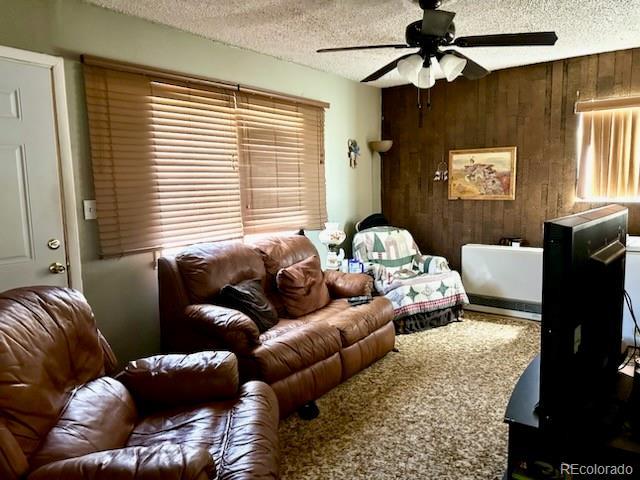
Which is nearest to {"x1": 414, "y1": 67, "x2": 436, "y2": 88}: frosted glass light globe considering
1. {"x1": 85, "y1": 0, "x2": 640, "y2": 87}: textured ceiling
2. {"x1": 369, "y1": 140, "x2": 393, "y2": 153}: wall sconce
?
{"x1": 85, "y1": 0, "x2": 640, "y2": 87}: textured ceiling

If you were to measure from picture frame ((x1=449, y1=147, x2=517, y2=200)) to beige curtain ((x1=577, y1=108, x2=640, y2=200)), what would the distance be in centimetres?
63

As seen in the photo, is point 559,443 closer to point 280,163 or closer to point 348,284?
point 348,284

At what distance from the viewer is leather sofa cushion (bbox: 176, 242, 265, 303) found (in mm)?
2881

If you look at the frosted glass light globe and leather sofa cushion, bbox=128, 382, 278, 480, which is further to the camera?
the frosted glass light globe

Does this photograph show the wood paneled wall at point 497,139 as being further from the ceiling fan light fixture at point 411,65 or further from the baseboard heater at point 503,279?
the ceiling fan light fixture at point 411,65

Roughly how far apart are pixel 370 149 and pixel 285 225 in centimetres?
173

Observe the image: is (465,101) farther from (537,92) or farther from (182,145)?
(182,145)

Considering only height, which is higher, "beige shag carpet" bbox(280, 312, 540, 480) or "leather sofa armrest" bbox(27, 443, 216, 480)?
"leather sofa armrest" bbox(27, 443, 216, 480)

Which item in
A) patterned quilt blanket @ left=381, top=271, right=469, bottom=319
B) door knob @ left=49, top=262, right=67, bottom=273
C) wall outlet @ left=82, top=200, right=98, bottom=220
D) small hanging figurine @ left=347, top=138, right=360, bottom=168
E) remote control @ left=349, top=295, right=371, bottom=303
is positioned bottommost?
patterned quilt blanket @ left=381, top=271, right=469, bottom=319

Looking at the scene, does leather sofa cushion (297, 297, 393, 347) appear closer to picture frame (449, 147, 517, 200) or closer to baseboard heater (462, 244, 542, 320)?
baseboard heater (462, 244, 542, 320)

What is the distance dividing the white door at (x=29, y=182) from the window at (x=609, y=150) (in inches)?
168

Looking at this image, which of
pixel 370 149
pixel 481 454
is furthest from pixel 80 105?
pixel 370 149

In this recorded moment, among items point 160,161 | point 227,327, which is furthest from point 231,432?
point 160,161

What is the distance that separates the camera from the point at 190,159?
3.28 meters
